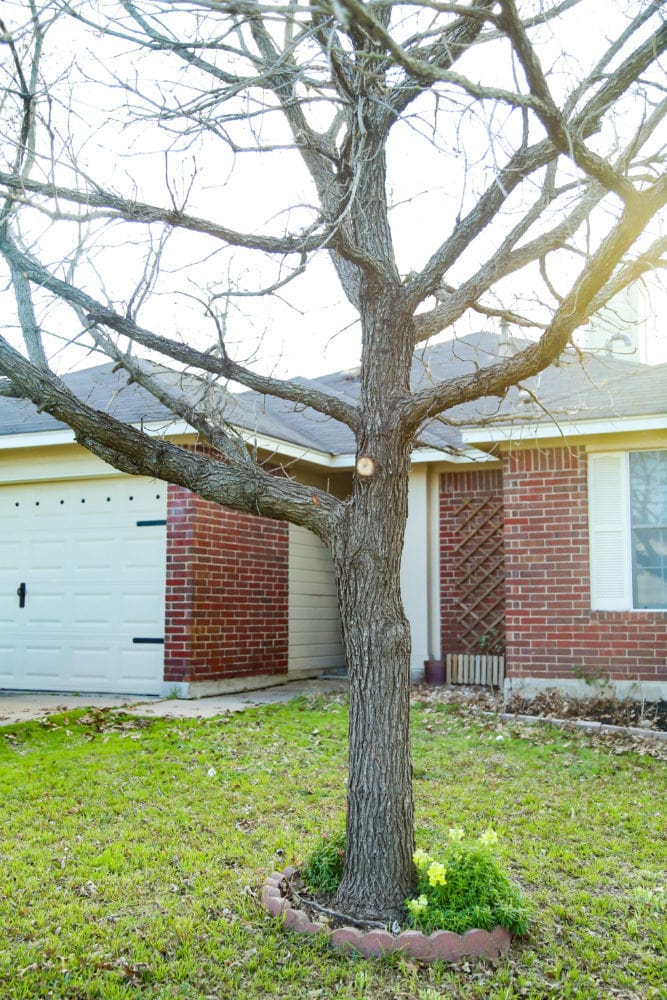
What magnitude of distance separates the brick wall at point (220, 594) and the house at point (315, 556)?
1.0 inches

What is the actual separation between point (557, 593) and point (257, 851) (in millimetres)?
5989

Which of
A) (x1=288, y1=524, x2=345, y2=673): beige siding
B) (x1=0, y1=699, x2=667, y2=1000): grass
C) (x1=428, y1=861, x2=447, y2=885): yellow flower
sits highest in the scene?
(x1=288, y1=524, x2=345, y2=673): beige siding

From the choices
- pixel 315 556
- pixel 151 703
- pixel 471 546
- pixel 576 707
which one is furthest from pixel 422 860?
pixel 315 556

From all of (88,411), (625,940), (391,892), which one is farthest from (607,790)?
(88,411)

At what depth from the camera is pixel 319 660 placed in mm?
13859

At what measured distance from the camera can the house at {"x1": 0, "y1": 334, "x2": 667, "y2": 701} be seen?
9.85m

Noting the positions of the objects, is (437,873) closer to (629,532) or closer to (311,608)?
(629,532)

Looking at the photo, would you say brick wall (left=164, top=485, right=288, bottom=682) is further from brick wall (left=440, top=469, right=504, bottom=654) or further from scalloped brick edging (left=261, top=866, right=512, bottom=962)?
scalloped brick edging (left=261, top=866, right=512, bottom=962)

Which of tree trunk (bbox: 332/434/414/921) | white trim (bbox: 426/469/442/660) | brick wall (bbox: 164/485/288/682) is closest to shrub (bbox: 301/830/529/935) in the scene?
tree trunk (bbox: 332/434/414/921)

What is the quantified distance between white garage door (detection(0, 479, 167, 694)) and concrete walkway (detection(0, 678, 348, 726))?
0.41 metres

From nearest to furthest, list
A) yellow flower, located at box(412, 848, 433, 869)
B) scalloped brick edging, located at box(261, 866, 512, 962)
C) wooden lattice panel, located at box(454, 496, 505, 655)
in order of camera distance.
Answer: scalloped brick edging, located at box(261, 866, 512, 962), yellow flower, located at box(412, 848, 433, 869), wooden lattice panel, located at box(454, 496, 505, 655)

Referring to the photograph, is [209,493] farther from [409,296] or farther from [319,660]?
[319,660]

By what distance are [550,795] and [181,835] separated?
260 cm

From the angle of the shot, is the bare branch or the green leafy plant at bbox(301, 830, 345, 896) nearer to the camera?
the green leafy plant at bbox(301, 830, 345, 896)
